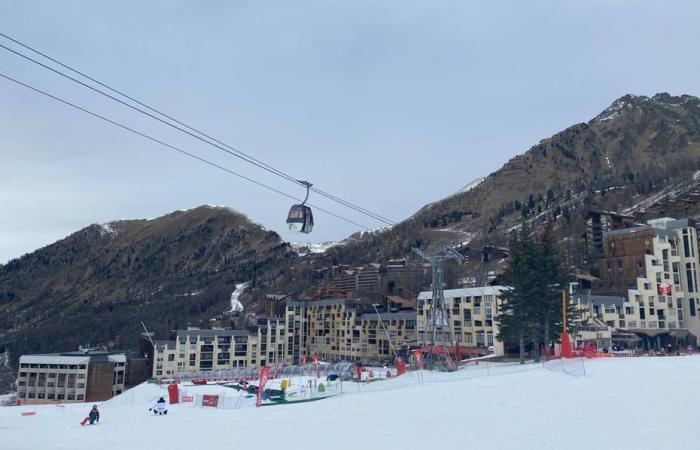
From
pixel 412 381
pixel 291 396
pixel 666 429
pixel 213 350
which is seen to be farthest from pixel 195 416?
pixel 213 350

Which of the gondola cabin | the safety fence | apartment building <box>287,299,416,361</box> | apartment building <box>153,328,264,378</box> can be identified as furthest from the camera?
apartment building <box>287,299,416,361</box>

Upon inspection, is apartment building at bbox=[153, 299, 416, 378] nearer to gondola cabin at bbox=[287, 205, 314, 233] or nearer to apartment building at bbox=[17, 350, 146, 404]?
apartment building at bbox=[17, 350, 146, 404]

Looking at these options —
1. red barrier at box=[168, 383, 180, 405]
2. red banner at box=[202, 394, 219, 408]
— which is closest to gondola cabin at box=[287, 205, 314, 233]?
red banner at box=[202, 394, 219, 408]

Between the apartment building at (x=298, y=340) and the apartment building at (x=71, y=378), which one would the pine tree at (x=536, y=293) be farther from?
the apartment building at (x=71, y=378)

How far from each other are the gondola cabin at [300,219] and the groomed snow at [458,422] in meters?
8.18

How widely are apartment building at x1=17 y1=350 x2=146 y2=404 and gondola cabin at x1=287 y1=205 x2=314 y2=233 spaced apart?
6573cm

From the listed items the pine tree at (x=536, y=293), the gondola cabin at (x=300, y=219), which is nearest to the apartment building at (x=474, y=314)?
the pine tree at (x=536, y=293)

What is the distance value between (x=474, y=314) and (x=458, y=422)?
58099mm

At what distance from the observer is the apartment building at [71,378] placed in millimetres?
78250

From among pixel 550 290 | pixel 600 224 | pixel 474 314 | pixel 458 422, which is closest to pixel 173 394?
pixel 458 422

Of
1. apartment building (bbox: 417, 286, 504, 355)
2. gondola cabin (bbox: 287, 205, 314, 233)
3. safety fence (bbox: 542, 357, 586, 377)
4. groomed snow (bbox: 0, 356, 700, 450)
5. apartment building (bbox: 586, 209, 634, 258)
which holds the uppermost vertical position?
apartment building (bbox: 586, 209, 634, 258)

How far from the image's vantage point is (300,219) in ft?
84.9

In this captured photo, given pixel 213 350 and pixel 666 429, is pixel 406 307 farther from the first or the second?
pixel 666 429

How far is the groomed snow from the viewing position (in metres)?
15.4
